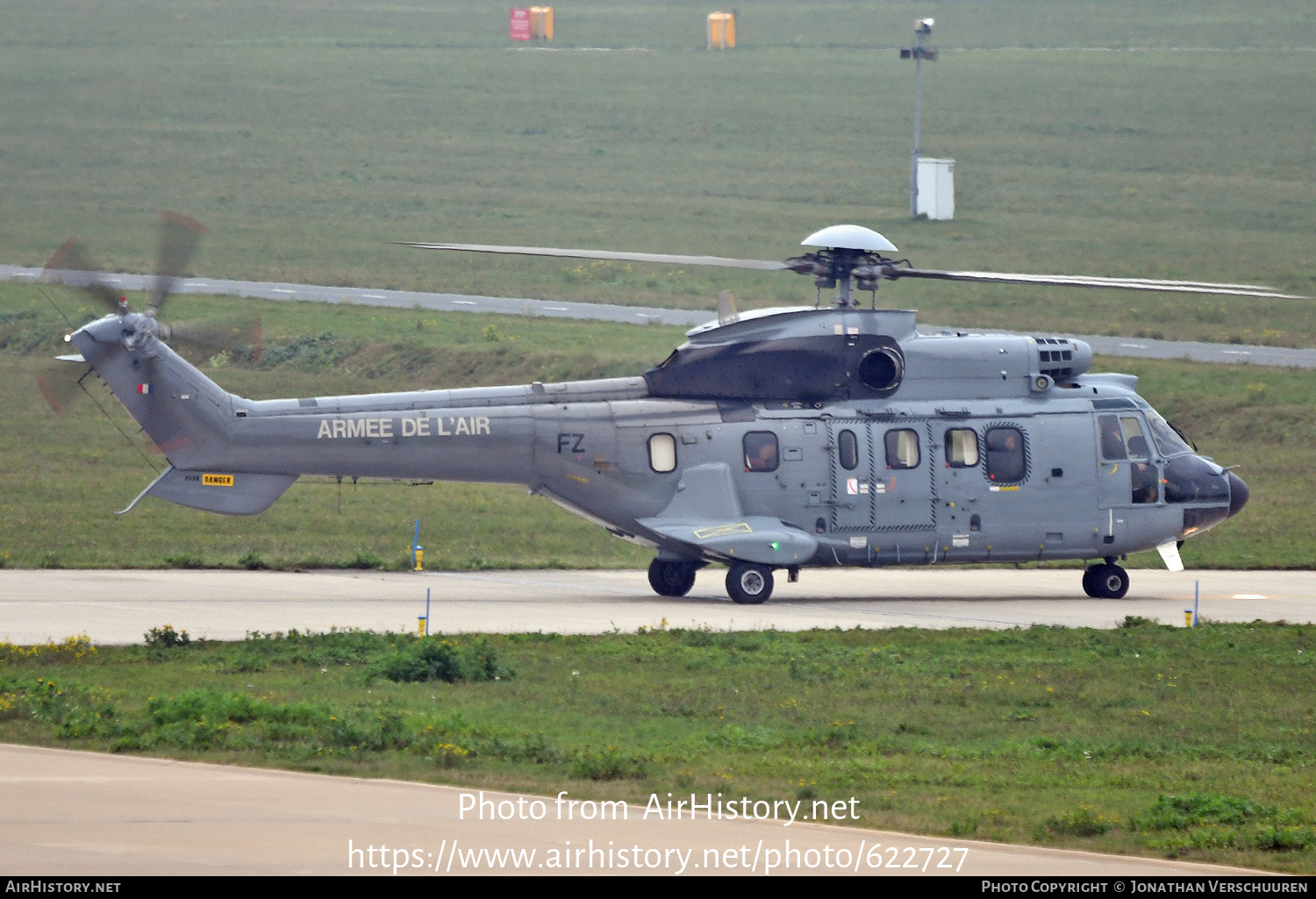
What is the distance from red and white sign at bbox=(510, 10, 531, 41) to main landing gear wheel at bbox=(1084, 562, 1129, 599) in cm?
9553

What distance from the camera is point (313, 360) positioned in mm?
44156

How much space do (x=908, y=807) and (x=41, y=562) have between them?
16799 millimetres

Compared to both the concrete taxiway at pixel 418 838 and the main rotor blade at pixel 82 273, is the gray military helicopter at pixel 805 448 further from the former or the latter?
the concrete taxiway at pixel 418 838

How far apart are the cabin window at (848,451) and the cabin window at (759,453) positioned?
0.94 metres

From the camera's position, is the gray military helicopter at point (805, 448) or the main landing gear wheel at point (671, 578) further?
the main landing gear wheel at point (671, 578)

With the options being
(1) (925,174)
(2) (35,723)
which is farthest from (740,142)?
(2) (35,723)

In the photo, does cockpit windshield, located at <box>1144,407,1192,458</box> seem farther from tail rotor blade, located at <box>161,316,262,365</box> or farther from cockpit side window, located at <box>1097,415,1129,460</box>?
tail rotor blade, located at <box>161,316,262,365</box>

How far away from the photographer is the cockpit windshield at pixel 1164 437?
958 inches

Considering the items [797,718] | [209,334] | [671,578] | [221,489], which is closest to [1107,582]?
[671,578]

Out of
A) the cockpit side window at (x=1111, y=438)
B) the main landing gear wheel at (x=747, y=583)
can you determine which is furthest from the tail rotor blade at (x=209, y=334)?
the cockpit side window at (x=1111, y=438)

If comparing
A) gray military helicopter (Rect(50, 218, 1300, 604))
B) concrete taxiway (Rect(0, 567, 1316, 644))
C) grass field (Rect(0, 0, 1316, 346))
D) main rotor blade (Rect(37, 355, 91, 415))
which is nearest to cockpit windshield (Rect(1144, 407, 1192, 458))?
gray military helicopter (Rect(50, 218, 1300, 604))

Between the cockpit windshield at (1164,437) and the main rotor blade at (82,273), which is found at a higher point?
the main rotor blade at (82,273)

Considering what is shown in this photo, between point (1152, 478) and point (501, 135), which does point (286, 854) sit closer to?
point (1152, 478)

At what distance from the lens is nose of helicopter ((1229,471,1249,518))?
2439 cm
